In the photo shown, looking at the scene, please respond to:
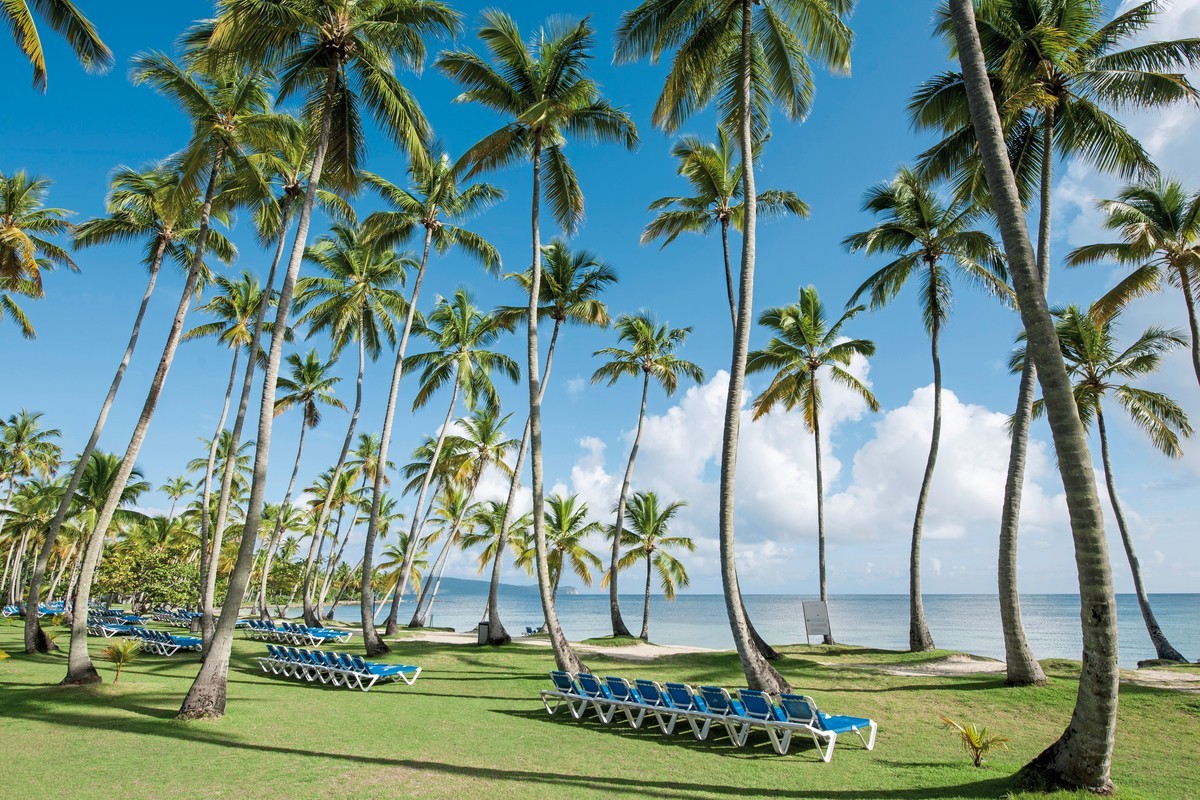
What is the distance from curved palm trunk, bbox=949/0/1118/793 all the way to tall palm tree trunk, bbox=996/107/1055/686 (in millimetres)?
7669

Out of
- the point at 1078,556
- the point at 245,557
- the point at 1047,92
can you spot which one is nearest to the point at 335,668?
the point at 245,557

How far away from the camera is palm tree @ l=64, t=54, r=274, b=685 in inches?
520

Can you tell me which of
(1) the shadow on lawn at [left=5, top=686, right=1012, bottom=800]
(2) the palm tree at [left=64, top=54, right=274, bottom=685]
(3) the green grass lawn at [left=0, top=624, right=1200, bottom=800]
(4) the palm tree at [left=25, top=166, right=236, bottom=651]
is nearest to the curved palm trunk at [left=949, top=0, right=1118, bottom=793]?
(3) the green grass lawn at [left=0, top=624, right=1200, bottom=800]

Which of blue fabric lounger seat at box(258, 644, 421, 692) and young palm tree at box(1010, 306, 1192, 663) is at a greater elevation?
young palm tree at box(1010, 306, 1192, 663)

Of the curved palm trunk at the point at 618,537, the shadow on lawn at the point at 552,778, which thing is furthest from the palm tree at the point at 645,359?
the shadow on lawn at the point at 552,778

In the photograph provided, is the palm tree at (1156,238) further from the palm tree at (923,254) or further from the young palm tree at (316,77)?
the young palm tree at (316,77)

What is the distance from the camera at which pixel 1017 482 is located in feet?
45.9

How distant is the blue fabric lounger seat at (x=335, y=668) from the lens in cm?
1430

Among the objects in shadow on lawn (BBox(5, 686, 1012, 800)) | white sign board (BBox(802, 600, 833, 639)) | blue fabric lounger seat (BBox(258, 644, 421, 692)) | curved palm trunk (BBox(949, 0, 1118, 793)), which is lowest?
blue fabric lounger seat (BBox(258, 644, 421, 692))

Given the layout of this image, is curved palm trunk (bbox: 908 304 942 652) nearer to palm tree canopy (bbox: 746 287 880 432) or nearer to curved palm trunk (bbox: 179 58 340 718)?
palm tree canopy (bbox: 746 287 880 432)

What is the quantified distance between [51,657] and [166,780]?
15.0 meters

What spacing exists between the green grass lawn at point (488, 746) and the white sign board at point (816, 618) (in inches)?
259

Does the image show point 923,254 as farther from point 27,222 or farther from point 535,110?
point 27,222

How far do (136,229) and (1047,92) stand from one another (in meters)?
23.8
